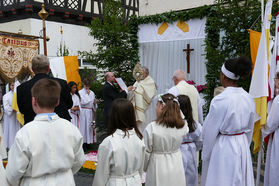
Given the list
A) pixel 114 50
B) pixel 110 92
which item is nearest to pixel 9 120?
pixel 110 92

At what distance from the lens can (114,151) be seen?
273cm

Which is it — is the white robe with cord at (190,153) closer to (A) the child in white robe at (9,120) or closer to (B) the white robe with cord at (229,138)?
(B) the white robe with cord at (229,138)

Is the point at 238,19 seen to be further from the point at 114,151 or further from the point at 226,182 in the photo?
the point at 114,151

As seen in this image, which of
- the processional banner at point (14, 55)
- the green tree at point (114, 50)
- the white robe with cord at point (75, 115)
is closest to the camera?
the processional banner at point (14, 55)

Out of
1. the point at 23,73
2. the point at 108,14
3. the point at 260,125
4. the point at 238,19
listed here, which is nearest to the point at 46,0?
the point at 108,14

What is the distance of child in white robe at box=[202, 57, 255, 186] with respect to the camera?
3.34 m

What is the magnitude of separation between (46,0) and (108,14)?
6.31 m

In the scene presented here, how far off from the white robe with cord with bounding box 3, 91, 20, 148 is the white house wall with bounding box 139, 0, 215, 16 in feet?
19.6

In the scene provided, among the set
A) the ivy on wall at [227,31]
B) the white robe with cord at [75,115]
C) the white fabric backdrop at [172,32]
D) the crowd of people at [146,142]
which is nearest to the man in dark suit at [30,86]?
the crowd of people at [146,142]

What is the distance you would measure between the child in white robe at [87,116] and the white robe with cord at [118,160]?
220 inches

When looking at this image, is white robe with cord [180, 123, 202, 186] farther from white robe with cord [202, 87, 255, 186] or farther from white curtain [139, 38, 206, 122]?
white curtain [139, 38, 206, 122]

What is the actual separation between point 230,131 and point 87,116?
5723mm

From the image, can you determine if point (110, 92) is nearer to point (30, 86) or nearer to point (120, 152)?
point (30, 86)

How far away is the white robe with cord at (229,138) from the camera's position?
3344 mm
